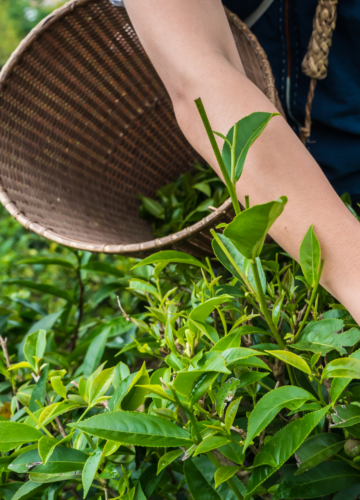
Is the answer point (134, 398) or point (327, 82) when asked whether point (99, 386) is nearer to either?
point (134, 398)

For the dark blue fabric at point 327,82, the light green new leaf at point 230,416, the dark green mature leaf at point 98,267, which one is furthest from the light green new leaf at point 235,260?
the dark blue fabric at point 327,82

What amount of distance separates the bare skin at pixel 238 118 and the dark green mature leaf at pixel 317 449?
0.34ft

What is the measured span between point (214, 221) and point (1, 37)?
12.5 ft

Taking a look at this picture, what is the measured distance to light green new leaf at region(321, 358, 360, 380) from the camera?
29cm

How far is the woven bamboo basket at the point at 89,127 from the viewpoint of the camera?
792mm

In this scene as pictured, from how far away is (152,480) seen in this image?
0.39 metres

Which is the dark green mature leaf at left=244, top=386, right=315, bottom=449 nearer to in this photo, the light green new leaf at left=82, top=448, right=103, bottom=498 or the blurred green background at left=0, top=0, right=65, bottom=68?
the light green new leaf at left=82, top=448, right=103, bottom=498

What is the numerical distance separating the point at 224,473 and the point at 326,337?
0.45 feet

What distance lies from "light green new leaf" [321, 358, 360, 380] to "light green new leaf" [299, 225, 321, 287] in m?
0.07

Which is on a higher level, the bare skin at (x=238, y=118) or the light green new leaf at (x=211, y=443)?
the bare skin at (x=238, y=118)

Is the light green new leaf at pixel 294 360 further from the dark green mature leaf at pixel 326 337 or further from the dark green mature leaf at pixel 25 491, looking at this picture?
the dark green mature leaf at pixel 25 491

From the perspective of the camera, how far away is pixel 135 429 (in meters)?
0.29

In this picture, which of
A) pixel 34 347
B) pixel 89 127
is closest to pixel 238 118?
pixel 34 347

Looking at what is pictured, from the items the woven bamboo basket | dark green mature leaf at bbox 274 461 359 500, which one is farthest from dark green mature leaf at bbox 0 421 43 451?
the woven bamboo basket
